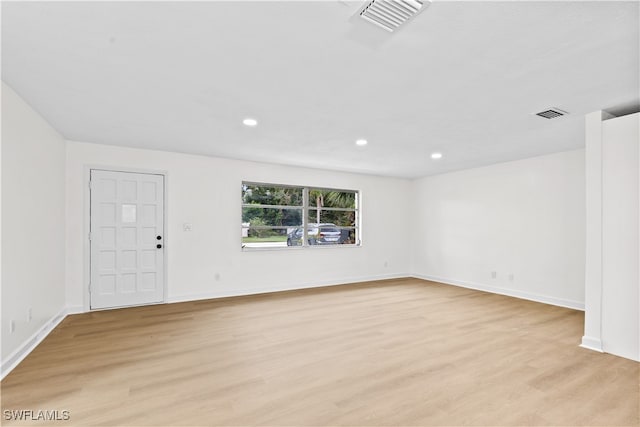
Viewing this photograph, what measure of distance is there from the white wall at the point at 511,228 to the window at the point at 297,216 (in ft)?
6.14

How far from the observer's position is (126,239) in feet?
15.3

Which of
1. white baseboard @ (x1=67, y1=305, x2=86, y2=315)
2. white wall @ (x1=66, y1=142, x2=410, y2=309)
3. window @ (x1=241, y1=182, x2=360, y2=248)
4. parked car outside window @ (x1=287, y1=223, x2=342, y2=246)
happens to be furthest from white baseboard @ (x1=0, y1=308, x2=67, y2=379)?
parked car outside window @ (x1=287, y1=223, x2=342, y2=246)

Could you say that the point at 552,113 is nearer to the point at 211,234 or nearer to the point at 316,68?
the point at 316,68

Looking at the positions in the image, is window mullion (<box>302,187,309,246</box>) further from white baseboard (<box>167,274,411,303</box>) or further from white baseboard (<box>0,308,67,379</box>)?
white baseboard (<box>0,308,67,379</box>)

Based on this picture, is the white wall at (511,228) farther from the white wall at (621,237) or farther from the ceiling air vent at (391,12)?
the ceiling air vent at (391,12)

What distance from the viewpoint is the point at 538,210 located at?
201 inches

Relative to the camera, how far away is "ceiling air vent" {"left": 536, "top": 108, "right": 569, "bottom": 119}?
3.09 metres

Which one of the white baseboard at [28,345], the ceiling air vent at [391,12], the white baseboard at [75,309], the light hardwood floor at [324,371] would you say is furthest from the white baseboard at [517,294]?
the white baseboard at [28,345]

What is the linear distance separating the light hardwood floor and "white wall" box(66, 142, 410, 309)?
893 millimetres

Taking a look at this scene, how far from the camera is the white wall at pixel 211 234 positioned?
4340 millimetres

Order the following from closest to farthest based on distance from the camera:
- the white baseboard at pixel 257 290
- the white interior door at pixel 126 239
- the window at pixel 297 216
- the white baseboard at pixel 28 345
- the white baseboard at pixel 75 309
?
the white baseboard at pixel 28 345 < the white baseboard at pixel 75 309 < the white interior door at pixel 126 239 < the white baseboard at pixel 257 290 < the window at pixel 297 216

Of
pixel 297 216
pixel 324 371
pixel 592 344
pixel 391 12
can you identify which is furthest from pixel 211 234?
pixel 592 344

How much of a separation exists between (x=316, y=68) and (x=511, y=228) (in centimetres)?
493

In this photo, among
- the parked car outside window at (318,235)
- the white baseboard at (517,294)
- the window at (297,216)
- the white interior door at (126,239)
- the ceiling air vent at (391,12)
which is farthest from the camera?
the parked car outside window at (318,235)
